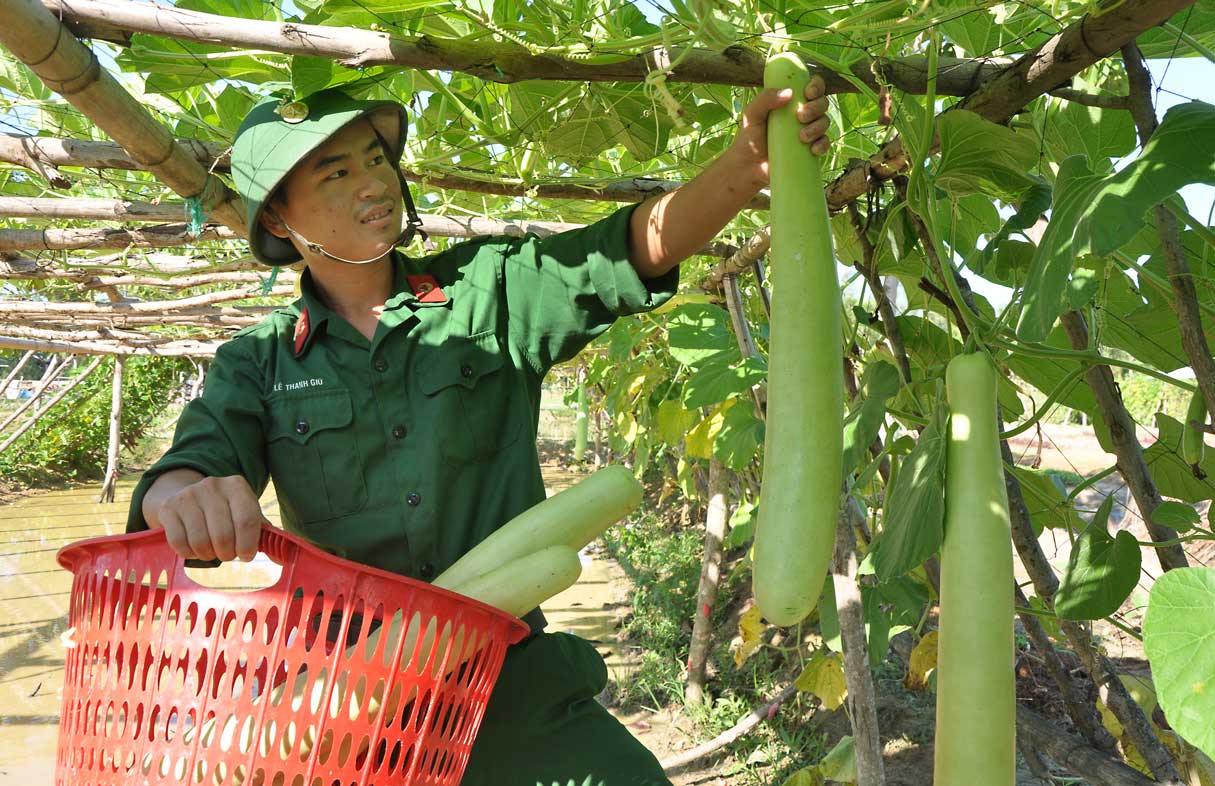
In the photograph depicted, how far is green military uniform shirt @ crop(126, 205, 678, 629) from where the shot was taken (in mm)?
1226

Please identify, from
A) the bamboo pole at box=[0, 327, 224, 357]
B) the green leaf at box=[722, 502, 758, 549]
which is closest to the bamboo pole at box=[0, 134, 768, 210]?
the green leaf at box=[722, 502, 758, 549]

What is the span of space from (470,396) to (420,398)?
69 millimetres

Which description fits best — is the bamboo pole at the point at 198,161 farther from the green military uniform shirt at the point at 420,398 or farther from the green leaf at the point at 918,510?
the green leaf at the point at 918,510

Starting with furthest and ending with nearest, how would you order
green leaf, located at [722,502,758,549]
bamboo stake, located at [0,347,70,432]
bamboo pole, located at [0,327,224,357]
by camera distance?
1. bamboo stake, located at [0,347,70,432]
2. bamboo pole, located at [0,327,224,357]
3. green leaf, located at [722,502,758,549]

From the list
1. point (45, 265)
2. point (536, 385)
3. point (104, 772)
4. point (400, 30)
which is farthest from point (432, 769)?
point (45, 265)

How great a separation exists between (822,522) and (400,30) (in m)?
0.87

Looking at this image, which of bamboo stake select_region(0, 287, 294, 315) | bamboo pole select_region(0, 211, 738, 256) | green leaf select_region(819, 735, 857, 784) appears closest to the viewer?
green leaf select_region(819, 735, 857, 784)

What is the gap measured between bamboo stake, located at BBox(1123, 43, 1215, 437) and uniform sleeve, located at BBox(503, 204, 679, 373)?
0.59 m

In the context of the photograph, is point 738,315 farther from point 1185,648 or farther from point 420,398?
point 1185,648

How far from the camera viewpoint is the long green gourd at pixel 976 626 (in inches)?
25.2

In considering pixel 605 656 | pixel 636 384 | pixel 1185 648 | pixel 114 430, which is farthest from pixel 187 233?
pixel 114 430

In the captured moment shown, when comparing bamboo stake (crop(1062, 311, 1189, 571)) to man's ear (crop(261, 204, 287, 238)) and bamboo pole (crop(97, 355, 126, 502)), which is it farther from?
bamboo pole (crop(97, 355, 126, 502))

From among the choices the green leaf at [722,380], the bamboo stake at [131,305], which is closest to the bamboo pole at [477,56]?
the green leaf at [722,380]

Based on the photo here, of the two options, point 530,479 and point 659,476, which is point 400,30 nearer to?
point 530,479
